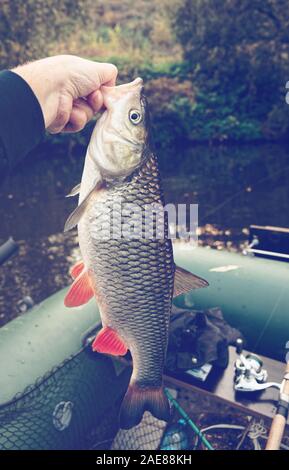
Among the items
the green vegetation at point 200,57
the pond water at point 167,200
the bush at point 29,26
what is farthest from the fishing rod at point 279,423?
the bush at point 29,26

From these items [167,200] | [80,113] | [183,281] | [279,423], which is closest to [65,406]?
[279,423]

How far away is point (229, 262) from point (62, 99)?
294cm

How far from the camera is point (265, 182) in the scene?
11.3 meters

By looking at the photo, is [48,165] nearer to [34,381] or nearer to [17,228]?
[17,228]

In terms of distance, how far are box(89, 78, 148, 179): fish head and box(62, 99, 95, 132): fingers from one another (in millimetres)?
187

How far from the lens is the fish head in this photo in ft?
5.96

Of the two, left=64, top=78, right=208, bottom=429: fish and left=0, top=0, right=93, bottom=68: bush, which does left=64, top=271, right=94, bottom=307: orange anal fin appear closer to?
left=64, top=78, right=208, bottom=429: fish

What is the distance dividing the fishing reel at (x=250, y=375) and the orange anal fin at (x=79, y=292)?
1782mm

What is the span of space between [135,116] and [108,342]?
3.51 ft

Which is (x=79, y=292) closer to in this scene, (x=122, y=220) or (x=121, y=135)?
(x=122, y=220)

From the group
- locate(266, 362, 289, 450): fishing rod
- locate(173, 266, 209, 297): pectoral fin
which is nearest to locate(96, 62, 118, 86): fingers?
locate(173, 266, 209, 297): pectoral fin

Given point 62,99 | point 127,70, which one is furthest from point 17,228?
point 127,70

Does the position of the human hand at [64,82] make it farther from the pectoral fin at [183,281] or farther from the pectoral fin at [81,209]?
the pectoral fin at [183,281]

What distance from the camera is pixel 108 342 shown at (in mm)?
1972
